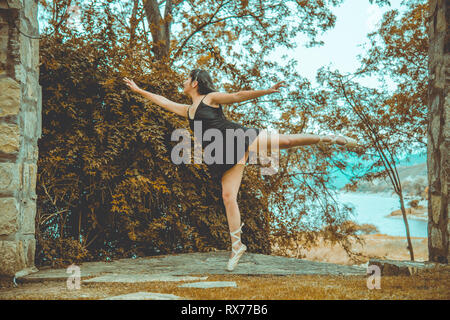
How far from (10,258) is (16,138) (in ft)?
3.63

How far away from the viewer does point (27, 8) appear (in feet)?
12.0

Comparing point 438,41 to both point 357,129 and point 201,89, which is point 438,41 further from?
point 357,129

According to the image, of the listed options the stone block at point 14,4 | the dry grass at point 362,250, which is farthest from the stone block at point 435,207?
the stone block at point 14,4

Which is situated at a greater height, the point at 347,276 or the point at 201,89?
the point at 201,89

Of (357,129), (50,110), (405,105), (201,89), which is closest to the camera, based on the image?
(201,89)

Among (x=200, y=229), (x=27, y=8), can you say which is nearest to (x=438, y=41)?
(x=200, y=229)

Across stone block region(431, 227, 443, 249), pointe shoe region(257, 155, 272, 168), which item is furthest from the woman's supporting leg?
pointe shoe region(257, 155, 272, 168)

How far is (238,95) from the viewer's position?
324 cm

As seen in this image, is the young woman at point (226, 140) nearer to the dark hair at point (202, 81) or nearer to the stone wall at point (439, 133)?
the dark hair at point (202, 81)

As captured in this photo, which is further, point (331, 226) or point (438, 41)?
point (331, 226)

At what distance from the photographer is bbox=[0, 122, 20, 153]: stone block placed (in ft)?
11.0

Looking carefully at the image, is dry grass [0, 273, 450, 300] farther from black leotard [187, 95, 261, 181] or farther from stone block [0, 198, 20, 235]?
black leotard [187, 95, 261, 181]

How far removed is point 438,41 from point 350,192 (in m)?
4.65

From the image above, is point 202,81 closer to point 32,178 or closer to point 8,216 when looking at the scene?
point 32,178
